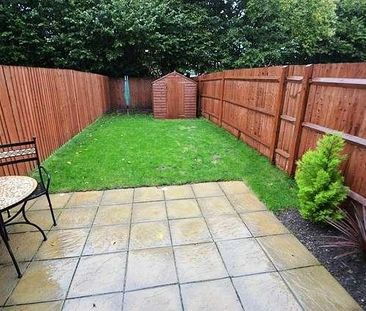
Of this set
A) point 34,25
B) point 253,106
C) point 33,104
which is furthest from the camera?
point 34,25

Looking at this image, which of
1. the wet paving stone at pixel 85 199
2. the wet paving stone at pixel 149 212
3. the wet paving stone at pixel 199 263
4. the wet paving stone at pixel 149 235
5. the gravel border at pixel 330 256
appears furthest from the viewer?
the wet paving stone at pixel 85 199

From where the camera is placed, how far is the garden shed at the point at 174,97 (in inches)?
430

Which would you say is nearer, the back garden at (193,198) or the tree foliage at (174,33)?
the back garden at (193,198)

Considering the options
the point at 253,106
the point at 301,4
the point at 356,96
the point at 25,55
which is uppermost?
the point at 301,4

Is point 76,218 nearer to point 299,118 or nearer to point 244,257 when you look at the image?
point 244,257

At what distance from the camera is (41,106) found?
523cm

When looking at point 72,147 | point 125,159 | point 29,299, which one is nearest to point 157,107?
point 72,147

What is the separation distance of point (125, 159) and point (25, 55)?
11003 millimetres

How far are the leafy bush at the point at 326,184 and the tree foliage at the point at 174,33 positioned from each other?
11.6 meters

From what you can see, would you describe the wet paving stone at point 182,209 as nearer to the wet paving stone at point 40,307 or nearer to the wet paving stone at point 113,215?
the wet paving stone at point 113,215

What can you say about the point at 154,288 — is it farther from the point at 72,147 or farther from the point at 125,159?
the point at 72,147

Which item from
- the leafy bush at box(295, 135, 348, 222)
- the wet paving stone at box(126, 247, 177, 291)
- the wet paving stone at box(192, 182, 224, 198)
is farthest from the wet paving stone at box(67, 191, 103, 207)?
the leafy bush at box(295, 135, 348, 222)

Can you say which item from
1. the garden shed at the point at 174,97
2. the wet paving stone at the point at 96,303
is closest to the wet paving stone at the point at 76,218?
the wet paving stone at the point at 96,303

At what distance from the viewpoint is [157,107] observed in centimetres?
1114
